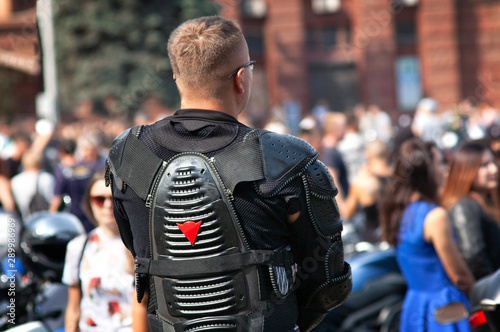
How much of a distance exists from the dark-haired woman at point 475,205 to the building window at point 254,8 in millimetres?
26929

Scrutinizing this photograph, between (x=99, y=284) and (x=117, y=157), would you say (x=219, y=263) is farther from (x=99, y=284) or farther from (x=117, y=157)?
(x=99, y=284)

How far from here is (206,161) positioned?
7.61 ft

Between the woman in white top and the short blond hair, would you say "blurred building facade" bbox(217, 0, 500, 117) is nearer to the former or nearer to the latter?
the woman in white top

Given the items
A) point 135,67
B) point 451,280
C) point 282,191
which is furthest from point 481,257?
point 135,67

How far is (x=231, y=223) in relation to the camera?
2293 millimetres

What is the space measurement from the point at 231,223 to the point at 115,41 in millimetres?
23671

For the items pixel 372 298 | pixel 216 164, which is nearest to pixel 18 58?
pixel 372 298

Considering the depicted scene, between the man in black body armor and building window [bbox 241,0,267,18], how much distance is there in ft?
95.8

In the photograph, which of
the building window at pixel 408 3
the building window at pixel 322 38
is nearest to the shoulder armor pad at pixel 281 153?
the building window at pixel 322 38

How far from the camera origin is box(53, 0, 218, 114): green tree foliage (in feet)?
Answer: 80.6

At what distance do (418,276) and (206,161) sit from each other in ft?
8.25

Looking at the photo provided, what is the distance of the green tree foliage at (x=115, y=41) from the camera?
2456 cm

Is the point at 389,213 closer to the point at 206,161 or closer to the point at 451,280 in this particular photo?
the point at 451,280

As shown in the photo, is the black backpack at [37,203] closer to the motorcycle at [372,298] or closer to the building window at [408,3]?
the motorcycle at [372,298]
